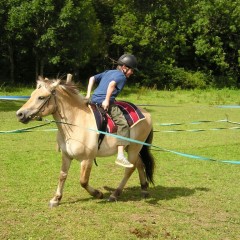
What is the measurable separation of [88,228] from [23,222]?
34.2 inches

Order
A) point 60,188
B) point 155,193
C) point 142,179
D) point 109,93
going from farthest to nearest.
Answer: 1. point 155,193
2. point 142,179
3. point 60,188
4. point 109,93

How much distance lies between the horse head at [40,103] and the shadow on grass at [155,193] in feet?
5.01

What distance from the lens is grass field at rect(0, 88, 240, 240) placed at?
17.6ft

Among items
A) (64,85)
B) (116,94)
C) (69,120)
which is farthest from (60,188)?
(116,94)

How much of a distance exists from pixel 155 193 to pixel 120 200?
81 centimetres

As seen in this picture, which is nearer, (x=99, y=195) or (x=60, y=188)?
(x=60, y=188)

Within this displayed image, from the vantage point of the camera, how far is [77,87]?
6.22 meters

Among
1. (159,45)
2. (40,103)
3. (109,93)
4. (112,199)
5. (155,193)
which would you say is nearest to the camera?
(40,103)

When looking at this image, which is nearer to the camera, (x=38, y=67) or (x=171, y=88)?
(x=38, y=67)

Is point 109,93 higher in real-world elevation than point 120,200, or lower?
higher

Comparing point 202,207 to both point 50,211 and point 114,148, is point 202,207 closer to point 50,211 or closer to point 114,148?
point 114,148

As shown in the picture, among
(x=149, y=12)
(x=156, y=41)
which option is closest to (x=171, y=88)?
(x=156, y=41)

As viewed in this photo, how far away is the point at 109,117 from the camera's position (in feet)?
20.7

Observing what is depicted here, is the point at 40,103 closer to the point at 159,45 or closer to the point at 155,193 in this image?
the point at 155,193
